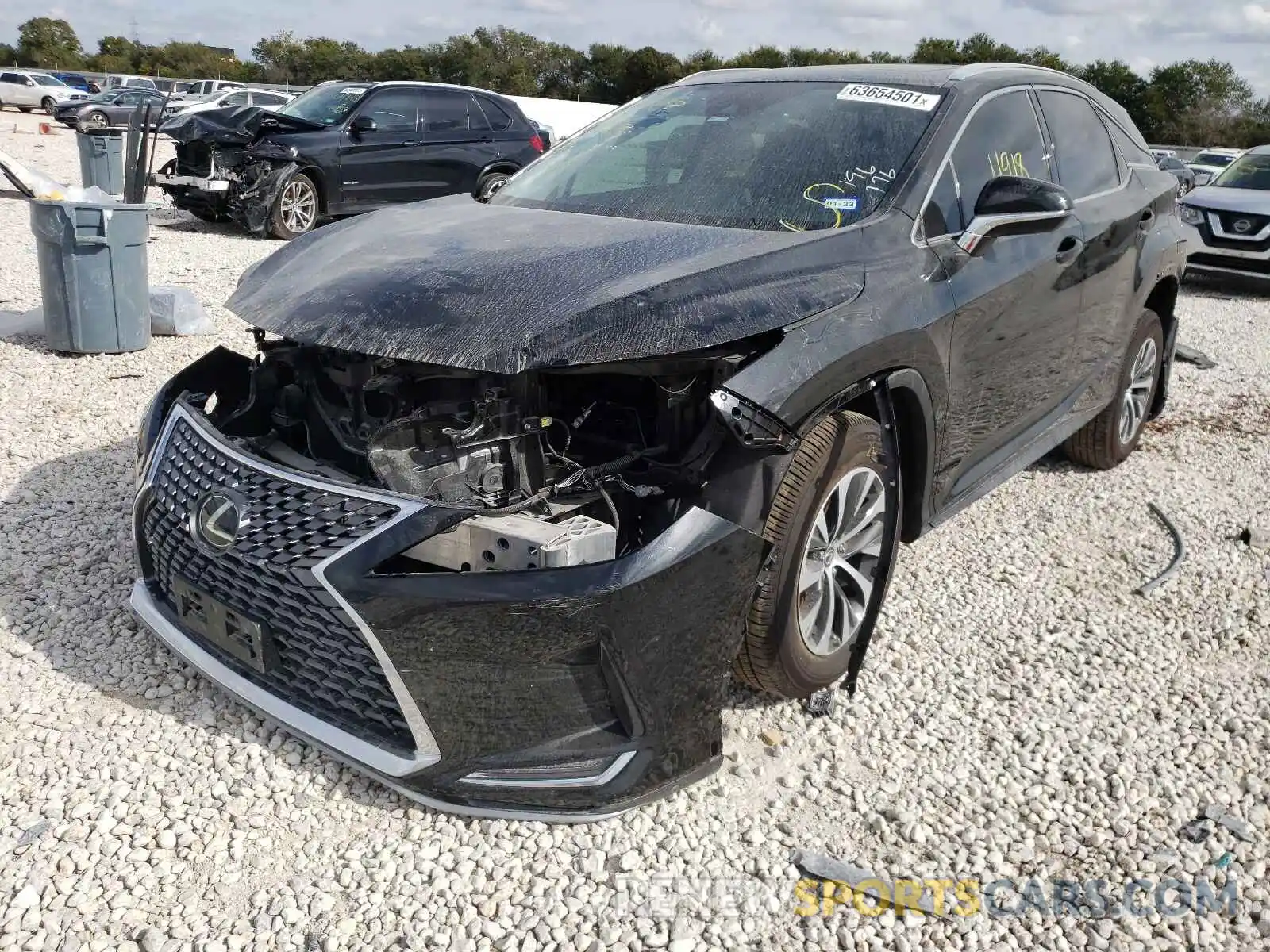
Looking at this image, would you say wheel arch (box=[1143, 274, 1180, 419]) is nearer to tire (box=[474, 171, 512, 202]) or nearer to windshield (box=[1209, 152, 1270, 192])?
windshield (box=[1209, 152, 1270, 192])

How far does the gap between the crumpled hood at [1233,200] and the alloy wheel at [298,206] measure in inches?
379

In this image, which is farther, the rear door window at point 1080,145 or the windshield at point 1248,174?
the windshield at point 1248,174

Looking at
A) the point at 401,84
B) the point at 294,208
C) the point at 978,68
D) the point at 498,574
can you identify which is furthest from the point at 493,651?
the point at 401,84

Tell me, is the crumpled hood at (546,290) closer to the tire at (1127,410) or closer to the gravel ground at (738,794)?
the gravel ground at (738,794)

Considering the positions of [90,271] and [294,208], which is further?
[294,208]

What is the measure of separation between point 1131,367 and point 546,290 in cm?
352

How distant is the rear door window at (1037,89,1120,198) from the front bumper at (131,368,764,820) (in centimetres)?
265

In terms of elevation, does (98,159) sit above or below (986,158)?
below

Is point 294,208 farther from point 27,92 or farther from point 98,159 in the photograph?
point 27,92

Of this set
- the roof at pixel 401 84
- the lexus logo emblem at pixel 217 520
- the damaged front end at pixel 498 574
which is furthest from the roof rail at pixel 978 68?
the roof at pixel 401 84

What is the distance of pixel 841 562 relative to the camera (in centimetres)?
302

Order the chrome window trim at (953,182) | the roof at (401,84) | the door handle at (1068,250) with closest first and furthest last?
the chrome window trim at (953,182) → the door handle at (1068,250) → the roof at (401,84)

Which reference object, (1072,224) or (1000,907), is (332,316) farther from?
(1072,224)

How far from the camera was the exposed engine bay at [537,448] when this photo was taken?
2447mm
